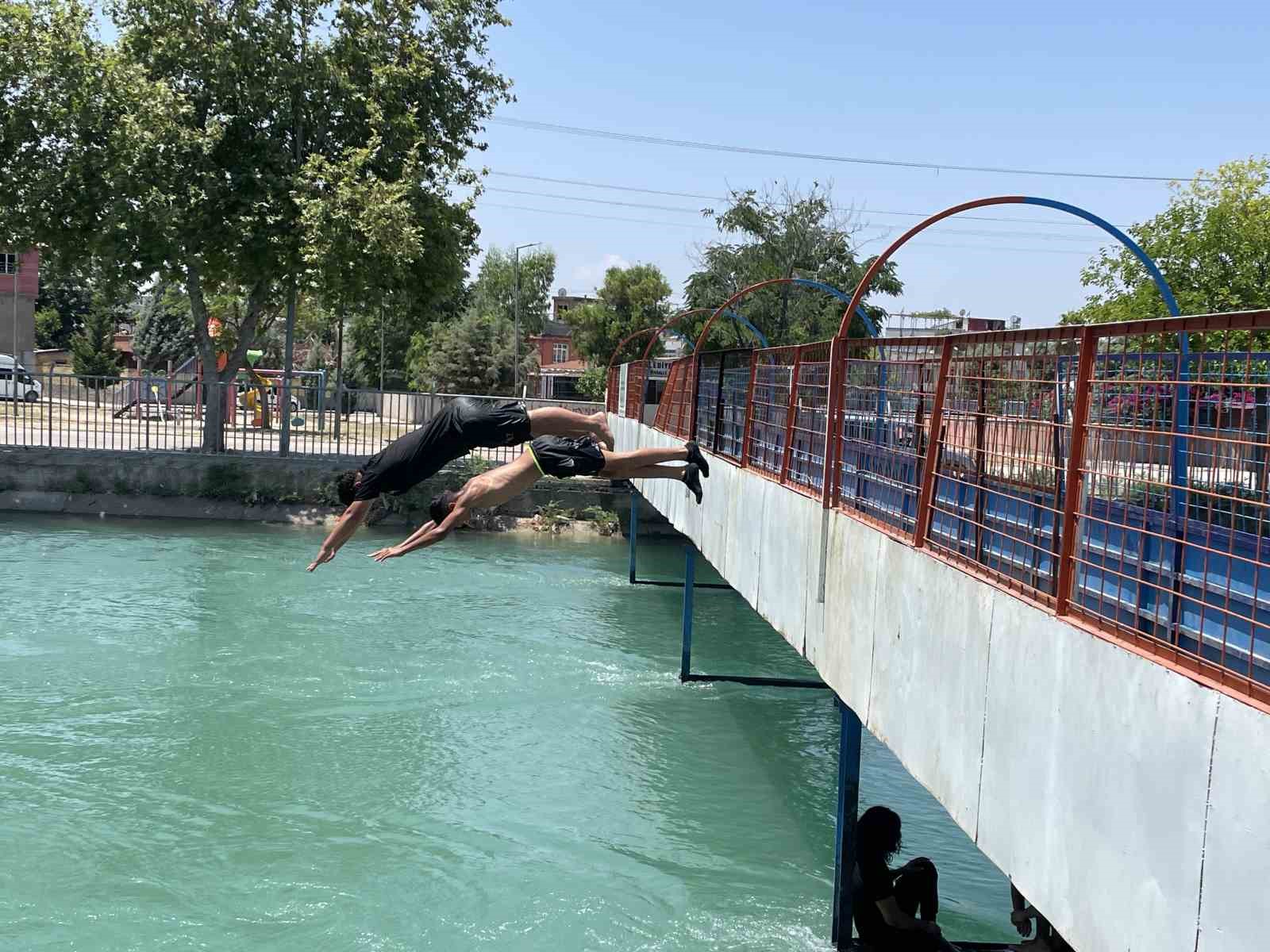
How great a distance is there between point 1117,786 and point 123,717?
13.5 m

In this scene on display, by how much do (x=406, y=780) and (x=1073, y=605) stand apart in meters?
9.91

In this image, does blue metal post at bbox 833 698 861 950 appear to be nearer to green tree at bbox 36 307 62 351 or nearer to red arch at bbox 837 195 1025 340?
red arch at bbox 837 195 1025 340

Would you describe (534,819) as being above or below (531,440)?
below

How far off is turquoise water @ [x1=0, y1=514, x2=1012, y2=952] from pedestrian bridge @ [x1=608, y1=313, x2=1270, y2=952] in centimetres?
378

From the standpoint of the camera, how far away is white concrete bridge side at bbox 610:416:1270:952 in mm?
3490

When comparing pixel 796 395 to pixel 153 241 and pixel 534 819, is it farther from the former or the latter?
pixel 153 241

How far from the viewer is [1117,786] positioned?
407 cm

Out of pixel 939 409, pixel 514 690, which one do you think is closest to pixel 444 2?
pixel 514 690

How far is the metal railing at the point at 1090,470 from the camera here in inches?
162

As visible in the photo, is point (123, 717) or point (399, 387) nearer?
point (123, 717)

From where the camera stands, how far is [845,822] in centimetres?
934

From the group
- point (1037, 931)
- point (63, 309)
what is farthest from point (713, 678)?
point (63, 309)

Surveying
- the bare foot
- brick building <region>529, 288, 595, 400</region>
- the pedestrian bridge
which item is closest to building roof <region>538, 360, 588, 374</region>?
brick building <region>529, 288, 595, 400</region>

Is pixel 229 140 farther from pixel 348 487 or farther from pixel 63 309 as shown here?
pixel 63 309
